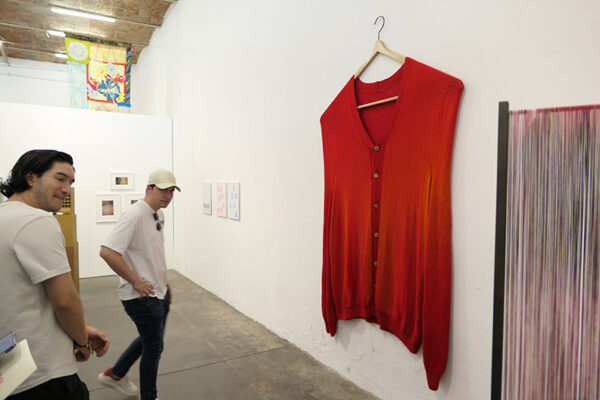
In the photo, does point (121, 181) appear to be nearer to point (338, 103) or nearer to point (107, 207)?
point (107, 207)

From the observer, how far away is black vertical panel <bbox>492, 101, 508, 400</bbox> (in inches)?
43.0

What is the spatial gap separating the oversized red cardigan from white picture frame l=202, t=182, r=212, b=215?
3.17 meters

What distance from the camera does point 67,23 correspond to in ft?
31.6

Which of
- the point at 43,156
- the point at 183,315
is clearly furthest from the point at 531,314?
the point at 183,315

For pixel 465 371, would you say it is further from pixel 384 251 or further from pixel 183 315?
pixel 183 315

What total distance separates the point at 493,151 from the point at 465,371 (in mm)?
1238

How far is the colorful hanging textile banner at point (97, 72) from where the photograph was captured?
7.82m

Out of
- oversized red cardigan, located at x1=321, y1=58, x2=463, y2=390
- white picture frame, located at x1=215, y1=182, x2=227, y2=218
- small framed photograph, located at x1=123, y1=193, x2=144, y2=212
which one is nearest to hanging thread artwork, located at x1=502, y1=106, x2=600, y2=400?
oversized red cardigan, located at x1=321, y1=58, x2=463, y2=390

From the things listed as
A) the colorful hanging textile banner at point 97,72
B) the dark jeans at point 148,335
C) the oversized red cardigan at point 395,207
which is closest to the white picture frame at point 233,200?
the oversized red cardigan at point 395,207

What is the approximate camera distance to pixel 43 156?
159 cm

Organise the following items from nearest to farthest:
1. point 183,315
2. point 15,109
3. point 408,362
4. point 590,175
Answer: point 590,175 < point 408,362 < point 183,315 < point 15,109

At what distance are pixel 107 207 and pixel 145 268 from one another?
17.6ft

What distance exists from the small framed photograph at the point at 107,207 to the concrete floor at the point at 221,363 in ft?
8.05

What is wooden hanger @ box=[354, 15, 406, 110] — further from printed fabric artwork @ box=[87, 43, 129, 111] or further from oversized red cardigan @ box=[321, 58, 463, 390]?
printed fabric artwork @ box=[87, 43, 129, 111]
